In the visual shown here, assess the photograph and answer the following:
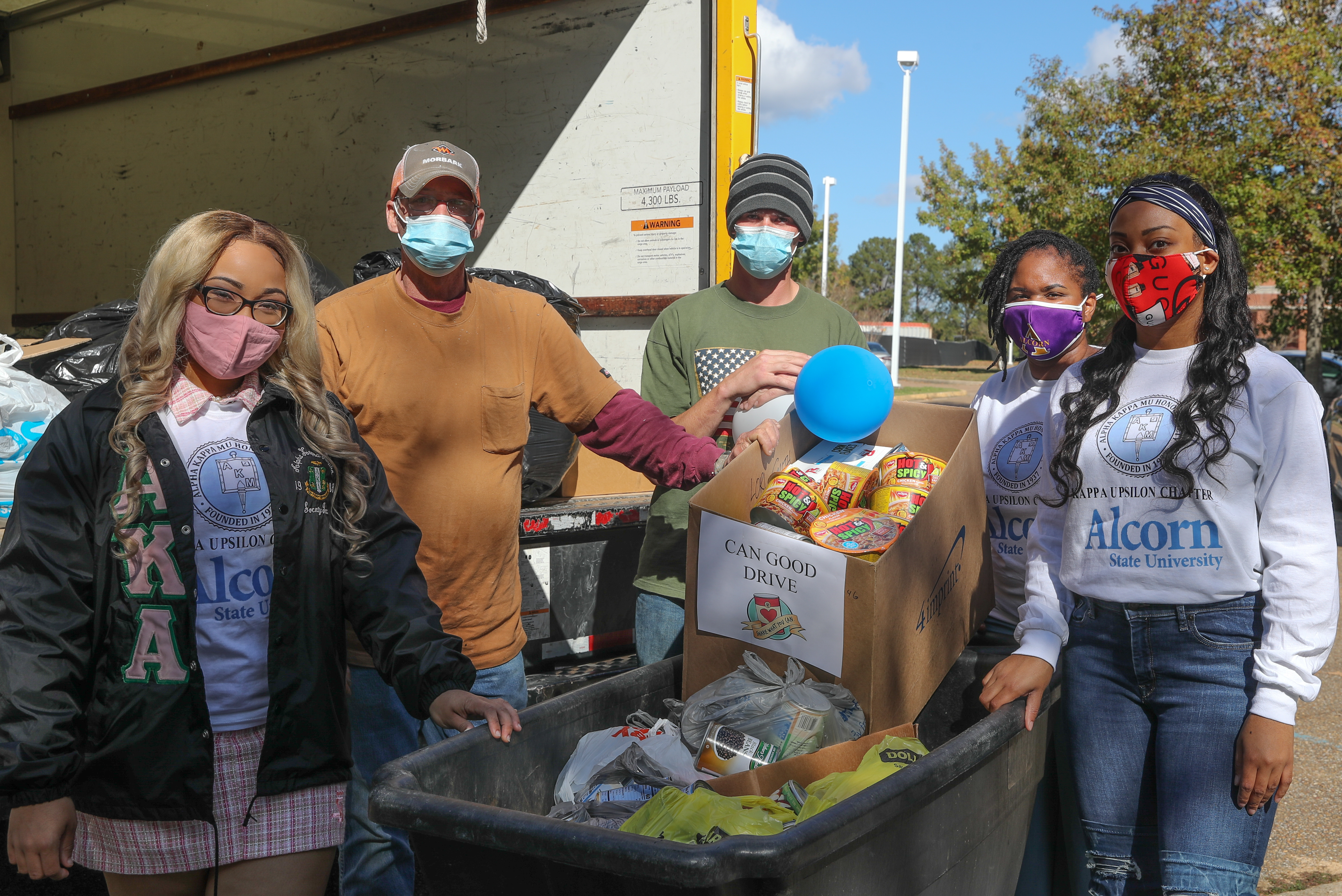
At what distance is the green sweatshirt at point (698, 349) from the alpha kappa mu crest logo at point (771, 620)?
893mm

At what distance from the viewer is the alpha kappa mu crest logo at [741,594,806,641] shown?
6.58 feet

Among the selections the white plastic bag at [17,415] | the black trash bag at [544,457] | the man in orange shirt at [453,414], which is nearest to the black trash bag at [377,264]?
the black trash bag at [544,457]

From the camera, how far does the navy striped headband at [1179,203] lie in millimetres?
2107

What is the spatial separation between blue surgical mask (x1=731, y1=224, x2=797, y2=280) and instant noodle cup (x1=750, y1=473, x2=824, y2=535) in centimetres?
93

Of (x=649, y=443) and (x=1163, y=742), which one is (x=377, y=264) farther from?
(x=1163, y=742)

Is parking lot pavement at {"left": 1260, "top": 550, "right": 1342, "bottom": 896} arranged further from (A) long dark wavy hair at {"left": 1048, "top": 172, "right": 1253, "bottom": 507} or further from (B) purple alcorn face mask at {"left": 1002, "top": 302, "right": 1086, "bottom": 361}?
(A) long dark wavy hair at {"left": 1048, "top": 172, "right": 1253, "bottom": 507}

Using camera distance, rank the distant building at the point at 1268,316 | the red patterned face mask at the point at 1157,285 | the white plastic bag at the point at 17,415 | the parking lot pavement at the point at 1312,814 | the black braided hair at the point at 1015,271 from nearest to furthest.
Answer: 1. the red patterned face mask at the point at 1157,285
2. the black braided hair at the point at 1015,271
3. the white plastic bag at the point at 17,415
4. the parking lot pavement at the point at 1312,814
5. the distant building at the point at 1268,316

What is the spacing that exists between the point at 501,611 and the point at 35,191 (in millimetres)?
7084

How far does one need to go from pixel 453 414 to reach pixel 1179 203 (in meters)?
1.66

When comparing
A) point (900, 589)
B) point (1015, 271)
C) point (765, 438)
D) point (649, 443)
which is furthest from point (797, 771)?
point (1015, 271)

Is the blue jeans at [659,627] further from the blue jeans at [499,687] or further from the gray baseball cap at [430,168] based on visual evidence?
the gray baseball cap at [430,168]

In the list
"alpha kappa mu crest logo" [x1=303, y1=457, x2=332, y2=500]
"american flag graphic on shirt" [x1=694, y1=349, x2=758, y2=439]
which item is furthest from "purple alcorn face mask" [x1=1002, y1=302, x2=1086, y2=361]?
"alpha kappa mu crest logo" [x1=303, y1=457, x2=332, y2=500]

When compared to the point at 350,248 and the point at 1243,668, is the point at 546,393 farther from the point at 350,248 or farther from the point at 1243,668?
the point at 350,248

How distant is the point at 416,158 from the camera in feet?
8.67
